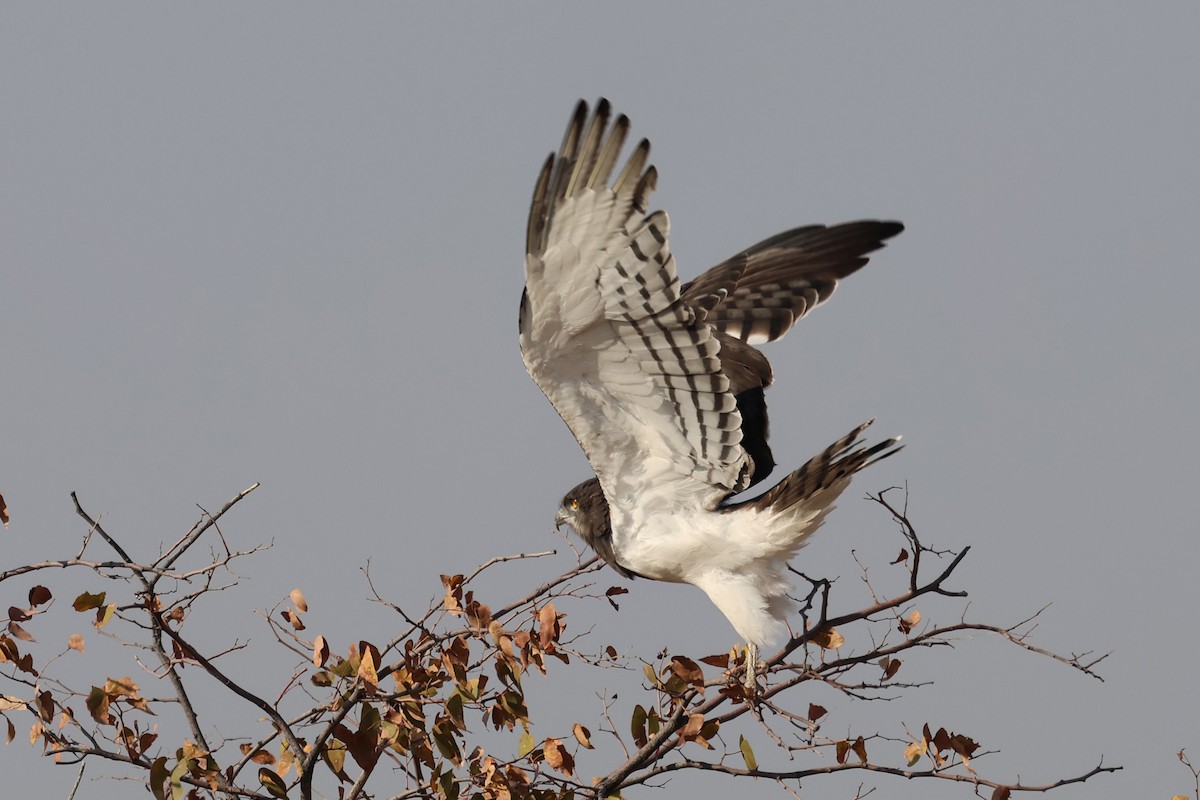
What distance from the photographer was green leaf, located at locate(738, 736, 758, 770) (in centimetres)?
410

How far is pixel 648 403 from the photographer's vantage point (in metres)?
4.67

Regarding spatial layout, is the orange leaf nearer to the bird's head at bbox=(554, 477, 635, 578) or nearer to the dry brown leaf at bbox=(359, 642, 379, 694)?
the dry brown leaf at bbox=(359, 642, 379, 694)

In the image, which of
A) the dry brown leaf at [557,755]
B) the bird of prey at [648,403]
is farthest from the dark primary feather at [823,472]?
the dry brown leaf at [557,755]

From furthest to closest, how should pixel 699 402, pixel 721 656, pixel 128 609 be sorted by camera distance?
pixel 699 402 < pixel 721 656 < pixel 128 609

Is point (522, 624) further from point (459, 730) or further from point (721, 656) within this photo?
point (721, 656)

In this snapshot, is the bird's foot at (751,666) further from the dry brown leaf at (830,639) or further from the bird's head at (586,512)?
the bird's head at (586,512)

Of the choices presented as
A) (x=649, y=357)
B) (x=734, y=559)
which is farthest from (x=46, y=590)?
(x=734, y=559)

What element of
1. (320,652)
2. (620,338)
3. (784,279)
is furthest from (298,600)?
(784,279)

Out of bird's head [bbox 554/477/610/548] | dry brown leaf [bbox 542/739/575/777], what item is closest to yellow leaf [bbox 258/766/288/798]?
dry brown leaf [bbox 542/739/575/777]

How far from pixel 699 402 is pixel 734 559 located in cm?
70

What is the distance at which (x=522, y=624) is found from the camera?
3859 millimetres

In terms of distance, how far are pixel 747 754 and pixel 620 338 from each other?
4.68 ft

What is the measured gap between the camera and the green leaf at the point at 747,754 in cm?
410

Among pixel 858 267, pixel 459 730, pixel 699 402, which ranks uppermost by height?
pixel 858 267
